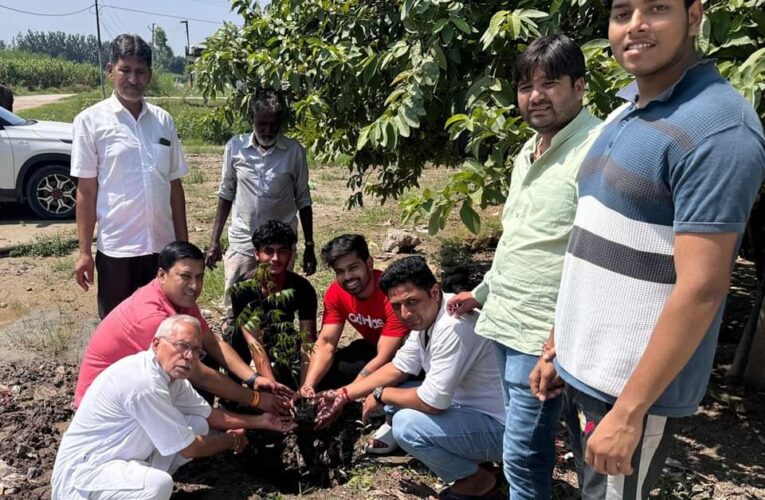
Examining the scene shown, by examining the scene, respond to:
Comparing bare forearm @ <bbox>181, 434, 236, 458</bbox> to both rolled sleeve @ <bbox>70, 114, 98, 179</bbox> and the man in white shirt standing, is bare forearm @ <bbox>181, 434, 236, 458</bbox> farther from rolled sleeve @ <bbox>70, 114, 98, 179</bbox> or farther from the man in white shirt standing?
rolled sleeve @ <bbox>70, 114, 98, 179</bbox>

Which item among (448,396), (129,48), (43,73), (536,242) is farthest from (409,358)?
(43,73)

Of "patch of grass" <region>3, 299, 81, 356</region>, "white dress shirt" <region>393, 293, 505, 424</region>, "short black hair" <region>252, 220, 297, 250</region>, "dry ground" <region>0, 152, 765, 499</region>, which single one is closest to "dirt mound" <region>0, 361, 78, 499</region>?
"dry ground" <region>0, 152, 765, 499</region>

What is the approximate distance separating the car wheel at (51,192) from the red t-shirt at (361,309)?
6.12 metres

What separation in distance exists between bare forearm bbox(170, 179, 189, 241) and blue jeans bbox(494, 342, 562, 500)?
2.16 metres

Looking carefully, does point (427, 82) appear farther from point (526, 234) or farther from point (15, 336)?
point (15, 336)

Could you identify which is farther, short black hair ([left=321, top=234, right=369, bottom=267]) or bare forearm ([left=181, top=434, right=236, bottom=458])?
short black hair ([left=321, top=234, right=369, bottom=267])

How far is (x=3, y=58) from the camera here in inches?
1774

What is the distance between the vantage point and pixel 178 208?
3.84 meters

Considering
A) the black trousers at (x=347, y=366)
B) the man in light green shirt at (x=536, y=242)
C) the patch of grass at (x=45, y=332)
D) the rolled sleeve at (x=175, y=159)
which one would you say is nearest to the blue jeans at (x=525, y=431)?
the man in light green shirt at (x=536, y=242)

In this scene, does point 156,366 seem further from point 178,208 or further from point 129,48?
point 129,48

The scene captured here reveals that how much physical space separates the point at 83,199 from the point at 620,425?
9.80ft

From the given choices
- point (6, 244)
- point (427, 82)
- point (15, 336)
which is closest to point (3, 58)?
point (6, 244)

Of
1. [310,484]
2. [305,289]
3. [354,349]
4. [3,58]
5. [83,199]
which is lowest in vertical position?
[310,484]

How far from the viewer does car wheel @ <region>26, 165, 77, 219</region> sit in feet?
28.5
